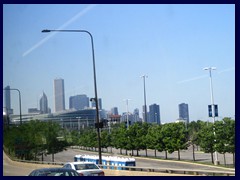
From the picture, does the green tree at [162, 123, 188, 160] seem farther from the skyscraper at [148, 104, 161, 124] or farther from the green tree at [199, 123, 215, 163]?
the skyscraper at [148, 104, 161, 124]

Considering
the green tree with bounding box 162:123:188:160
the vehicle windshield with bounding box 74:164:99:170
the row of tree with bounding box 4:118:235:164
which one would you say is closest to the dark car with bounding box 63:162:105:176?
the vehicle windshield with bounding box 74:164:99:170

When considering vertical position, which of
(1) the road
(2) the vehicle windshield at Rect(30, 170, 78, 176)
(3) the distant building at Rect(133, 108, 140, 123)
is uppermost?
(3) the distant building at Rect(133, 108, 140, 123)

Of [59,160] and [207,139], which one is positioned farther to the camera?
[207,139]

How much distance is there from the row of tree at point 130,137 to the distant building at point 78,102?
138 cm

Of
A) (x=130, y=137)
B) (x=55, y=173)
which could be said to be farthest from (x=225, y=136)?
(x=55, y=173)

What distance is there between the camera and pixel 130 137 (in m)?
29.0

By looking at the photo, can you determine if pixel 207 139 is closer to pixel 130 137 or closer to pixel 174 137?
pixel 174 137

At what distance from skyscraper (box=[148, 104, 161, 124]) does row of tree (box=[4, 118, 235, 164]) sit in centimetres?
109

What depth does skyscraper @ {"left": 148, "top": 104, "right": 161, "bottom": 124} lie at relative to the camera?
2671 cm

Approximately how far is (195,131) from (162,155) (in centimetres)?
310

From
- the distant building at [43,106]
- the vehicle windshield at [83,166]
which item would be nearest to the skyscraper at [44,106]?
the distant building at [43,106]

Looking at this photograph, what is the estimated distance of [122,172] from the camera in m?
18.8

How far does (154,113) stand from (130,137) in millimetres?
2759
